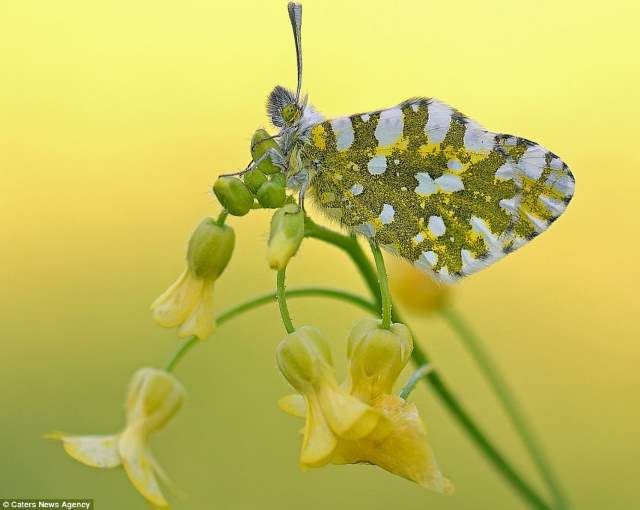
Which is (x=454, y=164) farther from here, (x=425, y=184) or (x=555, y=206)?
(x=555, y=206)

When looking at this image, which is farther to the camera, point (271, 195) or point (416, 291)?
point (416, 291)

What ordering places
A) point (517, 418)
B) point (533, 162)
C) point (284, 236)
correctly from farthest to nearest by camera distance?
point (517, 418) < point (533, 162) < point (284, 236)

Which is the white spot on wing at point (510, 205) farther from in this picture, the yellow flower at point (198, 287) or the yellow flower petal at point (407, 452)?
the yellow flower at point (198, 287)

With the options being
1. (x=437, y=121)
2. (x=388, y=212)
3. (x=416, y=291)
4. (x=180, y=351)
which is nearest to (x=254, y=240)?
(x=416, y=291)

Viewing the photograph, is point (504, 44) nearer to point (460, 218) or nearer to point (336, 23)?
point (336, 23)

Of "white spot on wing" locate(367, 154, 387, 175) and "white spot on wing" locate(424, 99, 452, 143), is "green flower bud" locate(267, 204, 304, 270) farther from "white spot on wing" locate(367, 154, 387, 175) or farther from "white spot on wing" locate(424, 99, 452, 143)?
"white spot on wing" locate(424, 99, 452, 143)
